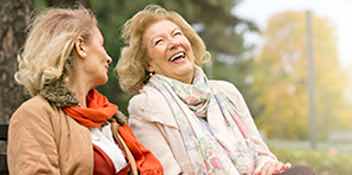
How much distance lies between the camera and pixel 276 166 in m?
2.90

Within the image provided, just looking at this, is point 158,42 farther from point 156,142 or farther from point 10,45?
point 10,45

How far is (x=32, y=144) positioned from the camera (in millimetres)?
2307

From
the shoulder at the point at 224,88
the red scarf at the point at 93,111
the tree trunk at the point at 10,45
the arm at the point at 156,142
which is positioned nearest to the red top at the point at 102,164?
the red scarf at the point at 93,111

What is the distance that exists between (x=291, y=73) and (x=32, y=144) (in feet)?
88.6

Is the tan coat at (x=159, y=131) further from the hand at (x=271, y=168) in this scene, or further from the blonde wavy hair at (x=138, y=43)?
the blonde wavy hair at (x=138, y=43)

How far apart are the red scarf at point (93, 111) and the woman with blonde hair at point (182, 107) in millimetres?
263

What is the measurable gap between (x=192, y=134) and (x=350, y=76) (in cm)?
2660

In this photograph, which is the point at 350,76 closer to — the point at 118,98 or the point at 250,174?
the point at 118,98

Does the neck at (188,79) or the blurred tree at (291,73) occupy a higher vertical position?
the blurred tree at (291,73)

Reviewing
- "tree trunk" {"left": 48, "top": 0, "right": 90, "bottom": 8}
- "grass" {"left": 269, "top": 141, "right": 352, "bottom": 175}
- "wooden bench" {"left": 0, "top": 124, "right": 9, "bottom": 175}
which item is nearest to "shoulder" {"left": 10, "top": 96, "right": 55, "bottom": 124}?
"wooden bench" {"left": 0, "top": 124, "right": 9, "bottom": 175}

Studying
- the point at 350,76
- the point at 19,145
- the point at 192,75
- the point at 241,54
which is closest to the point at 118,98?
the point at 192,75

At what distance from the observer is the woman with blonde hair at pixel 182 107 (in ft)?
9.29

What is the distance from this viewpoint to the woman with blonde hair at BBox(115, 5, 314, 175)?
2.83 m

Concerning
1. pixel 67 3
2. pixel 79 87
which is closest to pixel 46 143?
pixel 79 87
